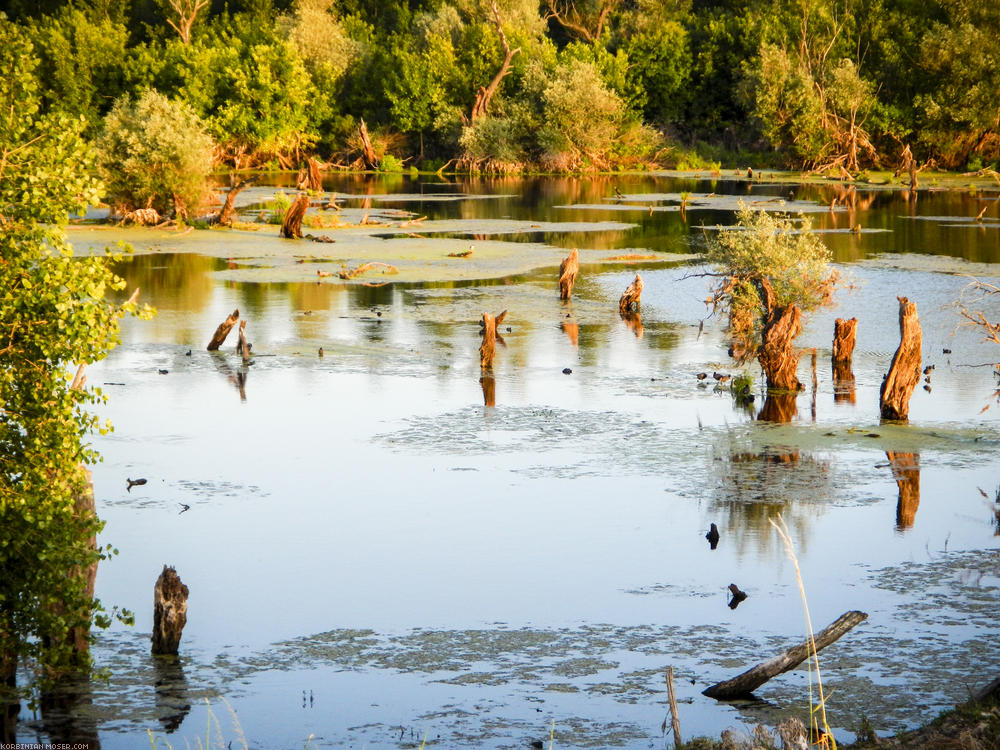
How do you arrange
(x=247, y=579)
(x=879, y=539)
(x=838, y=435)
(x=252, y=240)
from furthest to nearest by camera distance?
(x=252, y=240)
(x=838, y=435)
(x=879, y=539)
(x=247, y=579)

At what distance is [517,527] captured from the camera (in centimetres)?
1405

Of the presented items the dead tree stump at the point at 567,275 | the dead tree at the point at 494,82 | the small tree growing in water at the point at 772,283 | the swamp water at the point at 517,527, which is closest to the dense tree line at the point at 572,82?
the dead tree at the point at 494,82

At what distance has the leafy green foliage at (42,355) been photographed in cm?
923

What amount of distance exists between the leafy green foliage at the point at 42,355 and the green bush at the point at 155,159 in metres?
31.3

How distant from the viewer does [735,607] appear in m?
11.8

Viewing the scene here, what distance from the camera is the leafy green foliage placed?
9234 mm

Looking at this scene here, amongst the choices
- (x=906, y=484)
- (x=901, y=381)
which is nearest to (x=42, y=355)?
(x=906, y=484)

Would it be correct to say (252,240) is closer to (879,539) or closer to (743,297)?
(743,297)

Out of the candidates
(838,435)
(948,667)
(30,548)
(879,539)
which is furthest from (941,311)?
(30,548)

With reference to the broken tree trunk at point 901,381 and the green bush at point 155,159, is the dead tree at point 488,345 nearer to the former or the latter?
the broken tree trunk at point 901,381

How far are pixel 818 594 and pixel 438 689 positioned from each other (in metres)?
3.88

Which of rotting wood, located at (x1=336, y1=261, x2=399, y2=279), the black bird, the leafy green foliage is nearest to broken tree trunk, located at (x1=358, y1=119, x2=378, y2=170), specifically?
Answer: rotting wood, located at (x1=336, y1=261, x2=399, y2=279)

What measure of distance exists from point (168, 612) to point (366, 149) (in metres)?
69.2

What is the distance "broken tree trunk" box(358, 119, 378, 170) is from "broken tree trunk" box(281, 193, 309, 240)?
3677 cm
